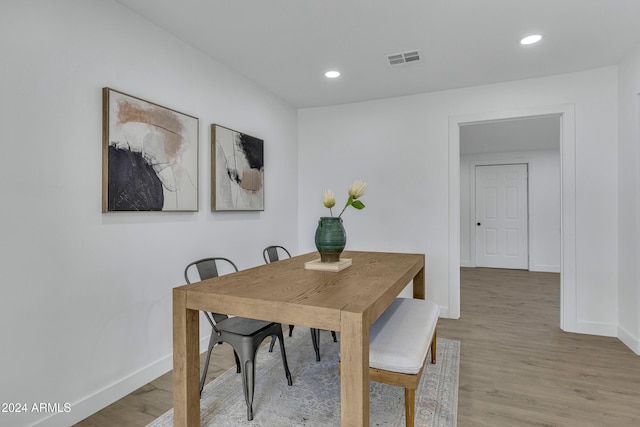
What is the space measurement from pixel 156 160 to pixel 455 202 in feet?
9.05

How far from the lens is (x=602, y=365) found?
7.97 ft

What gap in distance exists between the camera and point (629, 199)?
2754 millimetres

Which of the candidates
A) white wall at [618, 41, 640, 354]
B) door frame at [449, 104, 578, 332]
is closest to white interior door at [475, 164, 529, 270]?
door frame at [449, 104, 578, 332]

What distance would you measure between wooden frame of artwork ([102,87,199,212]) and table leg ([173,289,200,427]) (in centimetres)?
86

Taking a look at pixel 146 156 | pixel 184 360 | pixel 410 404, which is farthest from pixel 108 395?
pixel 410 404

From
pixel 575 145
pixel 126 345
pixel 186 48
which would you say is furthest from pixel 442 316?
pixel 186 48

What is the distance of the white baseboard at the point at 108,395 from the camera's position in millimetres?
1725

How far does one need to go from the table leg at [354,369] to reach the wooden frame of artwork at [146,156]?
1572mm

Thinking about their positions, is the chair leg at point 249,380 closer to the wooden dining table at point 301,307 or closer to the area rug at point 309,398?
the area rug at point 309,398

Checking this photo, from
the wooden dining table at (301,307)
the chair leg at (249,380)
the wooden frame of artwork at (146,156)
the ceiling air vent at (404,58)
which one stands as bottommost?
the chair leg at (249,380)

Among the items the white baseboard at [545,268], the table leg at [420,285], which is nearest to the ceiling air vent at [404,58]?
the table leg at [420,285]

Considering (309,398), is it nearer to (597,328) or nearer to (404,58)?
(404,58)

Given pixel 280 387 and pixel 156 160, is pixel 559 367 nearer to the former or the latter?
pixel 280 387

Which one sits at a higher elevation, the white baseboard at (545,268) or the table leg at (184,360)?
the table leg at (184,360)
